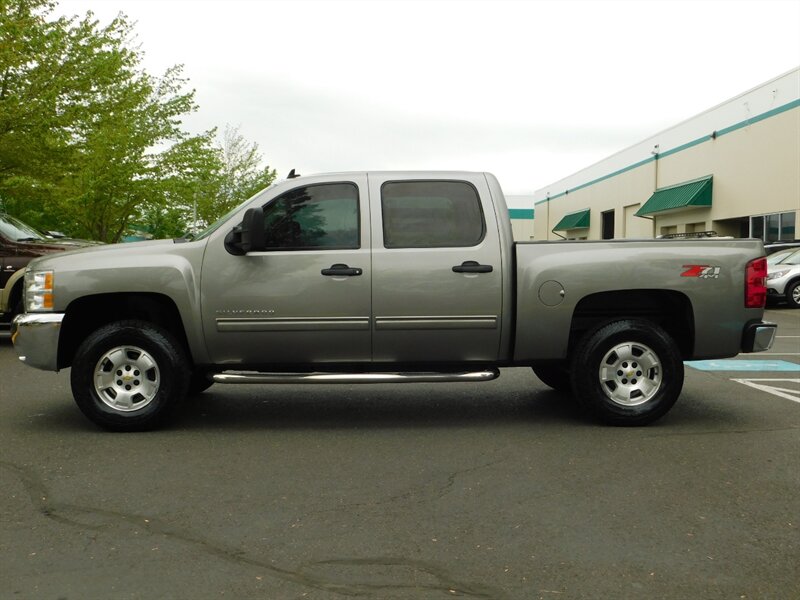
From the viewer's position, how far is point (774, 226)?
87.9 feet

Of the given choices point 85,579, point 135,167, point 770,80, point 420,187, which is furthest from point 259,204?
point 770,80

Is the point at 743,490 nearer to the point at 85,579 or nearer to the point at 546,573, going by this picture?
the point at 546,573

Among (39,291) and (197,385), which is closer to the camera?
(39,291)

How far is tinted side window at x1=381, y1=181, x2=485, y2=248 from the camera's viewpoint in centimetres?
680

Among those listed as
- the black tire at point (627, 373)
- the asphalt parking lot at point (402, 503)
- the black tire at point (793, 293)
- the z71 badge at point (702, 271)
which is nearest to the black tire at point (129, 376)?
the asphalt parking lot at point (402, 503)

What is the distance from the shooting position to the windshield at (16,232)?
12.8 meters

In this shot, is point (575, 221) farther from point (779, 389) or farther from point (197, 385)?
point (197, 385)

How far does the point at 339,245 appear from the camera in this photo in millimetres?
6770

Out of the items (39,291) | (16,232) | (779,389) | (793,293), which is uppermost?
(16,232)

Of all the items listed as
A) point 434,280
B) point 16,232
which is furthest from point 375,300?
point 16,232

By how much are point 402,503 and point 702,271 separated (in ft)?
11.1

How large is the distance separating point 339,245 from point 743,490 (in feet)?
11.2

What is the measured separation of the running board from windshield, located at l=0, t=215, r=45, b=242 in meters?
7.59

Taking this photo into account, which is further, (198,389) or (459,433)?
(198,389)
